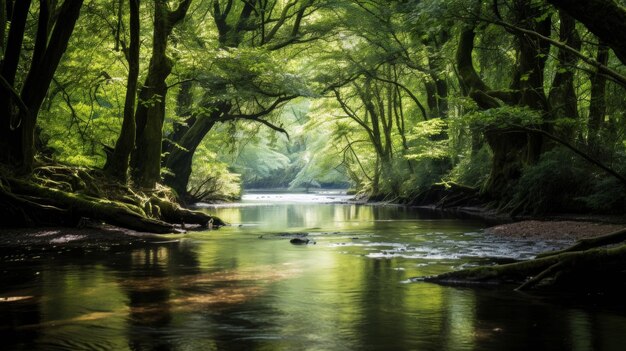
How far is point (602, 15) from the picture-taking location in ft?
22.1

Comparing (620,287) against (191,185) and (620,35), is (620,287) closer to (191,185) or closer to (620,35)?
(620,35)

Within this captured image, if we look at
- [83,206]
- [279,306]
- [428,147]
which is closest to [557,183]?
[428,147]

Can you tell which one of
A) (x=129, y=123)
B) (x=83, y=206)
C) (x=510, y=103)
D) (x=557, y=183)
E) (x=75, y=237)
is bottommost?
(x=75, y=237)

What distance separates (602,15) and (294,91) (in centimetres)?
2149

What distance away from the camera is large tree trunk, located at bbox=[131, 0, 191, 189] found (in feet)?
69.3

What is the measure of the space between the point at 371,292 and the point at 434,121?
823 inches

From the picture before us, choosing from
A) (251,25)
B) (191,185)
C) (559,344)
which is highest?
(251,25)

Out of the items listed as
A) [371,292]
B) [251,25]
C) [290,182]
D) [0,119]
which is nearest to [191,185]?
[251,25]

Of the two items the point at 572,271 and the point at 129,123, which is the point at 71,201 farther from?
the point at 572,271

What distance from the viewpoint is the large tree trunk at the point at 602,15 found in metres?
6.73

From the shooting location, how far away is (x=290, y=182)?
95125 mm

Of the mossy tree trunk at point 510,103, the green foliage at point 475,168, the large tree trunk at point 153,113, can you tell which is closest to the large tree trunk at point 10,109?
the large tree trunk at point 153,113

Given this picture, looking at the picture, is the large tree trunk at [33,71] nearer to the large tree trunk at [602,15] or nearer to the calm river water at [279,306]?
the calm river water at [279,306]

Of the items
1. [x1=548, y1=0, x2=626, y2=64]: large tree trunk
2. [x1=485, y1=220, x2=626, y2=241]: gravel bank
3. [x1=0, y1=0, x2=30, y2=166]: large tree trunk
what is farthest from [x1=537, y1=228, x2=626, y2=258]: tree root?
[x1=0, y1=0, x2=30, y2=166]: large tree trunk
